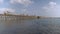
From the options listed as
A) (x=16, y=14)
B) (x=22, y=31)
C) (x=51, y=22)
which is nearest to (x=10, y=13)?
(x=16, y=14)

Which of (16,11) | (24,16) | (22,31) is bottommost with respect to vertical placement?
(22,31)

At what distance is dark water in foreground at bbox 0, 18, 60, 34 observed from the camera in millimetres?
1359

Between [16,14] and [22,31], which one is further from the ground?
[16,14]

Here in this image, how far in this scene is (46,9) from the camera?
1373 millimetres

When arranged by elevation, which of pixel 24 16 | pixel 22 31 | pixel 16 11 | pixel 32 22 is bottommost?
pixel 22 31

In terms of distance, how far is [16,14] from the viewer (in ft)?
4.49

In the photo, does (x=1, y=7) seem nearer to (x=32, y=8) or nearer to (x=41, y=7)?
(x=32, y=8)

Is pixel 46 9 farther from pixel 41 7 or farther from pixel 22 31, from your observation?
pixel 22 31

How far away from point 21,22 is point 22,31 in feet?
0.61

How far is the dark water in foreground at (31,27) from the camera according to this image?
1359 mm

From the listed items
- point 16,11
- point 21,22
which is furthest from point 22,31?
point 16,11

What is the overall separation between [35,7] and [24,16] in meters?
0.29

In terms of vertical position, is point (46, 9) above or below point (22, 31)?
above

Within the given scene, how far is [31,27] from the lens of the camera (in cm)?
138
